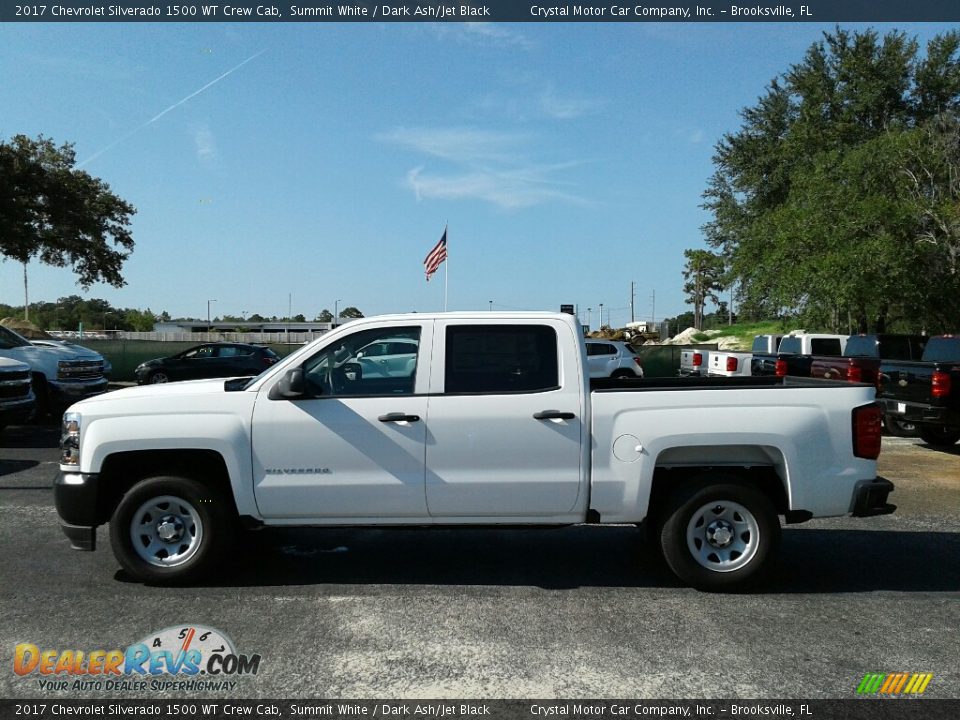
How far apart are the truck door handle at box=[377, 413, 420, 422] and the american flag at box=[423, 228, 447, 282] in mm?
18768

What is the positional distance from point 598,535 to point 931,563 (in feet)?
8.64

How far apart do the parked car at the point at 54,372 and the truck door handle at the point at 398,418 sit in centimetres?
1289

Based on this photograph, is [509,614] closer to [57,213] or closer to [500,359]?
[500,359]

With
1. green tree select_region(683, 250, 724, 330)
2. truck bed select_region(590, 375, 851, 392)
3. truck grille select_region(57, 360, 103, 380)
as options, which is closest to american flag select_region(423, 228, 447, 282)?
truck grille select_region(57, 360, 103, 380)

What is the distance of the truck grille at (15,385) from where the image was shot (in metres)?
13.2

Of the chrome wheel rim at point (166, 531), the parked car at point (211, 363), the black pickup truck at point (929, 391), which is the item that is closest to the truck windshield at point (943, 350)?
the black pickup truck at point (929, 391)

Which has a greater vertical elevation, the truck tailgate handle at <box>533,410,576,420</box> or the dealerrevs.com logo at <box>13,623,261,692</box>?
the truck tailgate handle at <box>533,410,576,420</box>

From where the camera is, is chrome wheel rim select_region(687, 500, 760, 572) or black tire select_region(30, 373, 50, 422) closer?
chrome wheel rim select_region(687, 500, 760, 572)

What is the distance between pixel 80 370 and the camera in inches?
663

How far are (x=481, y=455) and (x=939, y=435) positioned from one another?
10.6 meters

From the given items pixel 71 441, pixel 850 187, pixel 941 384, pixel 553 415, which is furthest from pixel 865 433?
pixel 850 187

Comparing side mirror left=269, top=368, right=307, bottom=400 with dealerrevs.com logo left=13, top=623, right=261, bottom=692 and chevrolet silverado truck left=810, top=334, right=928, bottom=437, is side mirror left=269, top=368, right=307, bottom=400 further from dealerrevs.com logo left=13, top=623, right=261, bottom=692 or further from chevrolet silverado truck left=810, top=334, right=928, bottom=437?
chevrolet silverado truck left=810, top=334, right=928, bottom=437

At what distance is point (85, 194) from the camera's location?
1092 inches

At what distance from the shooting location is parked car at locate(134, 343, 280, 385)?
24.1 m
